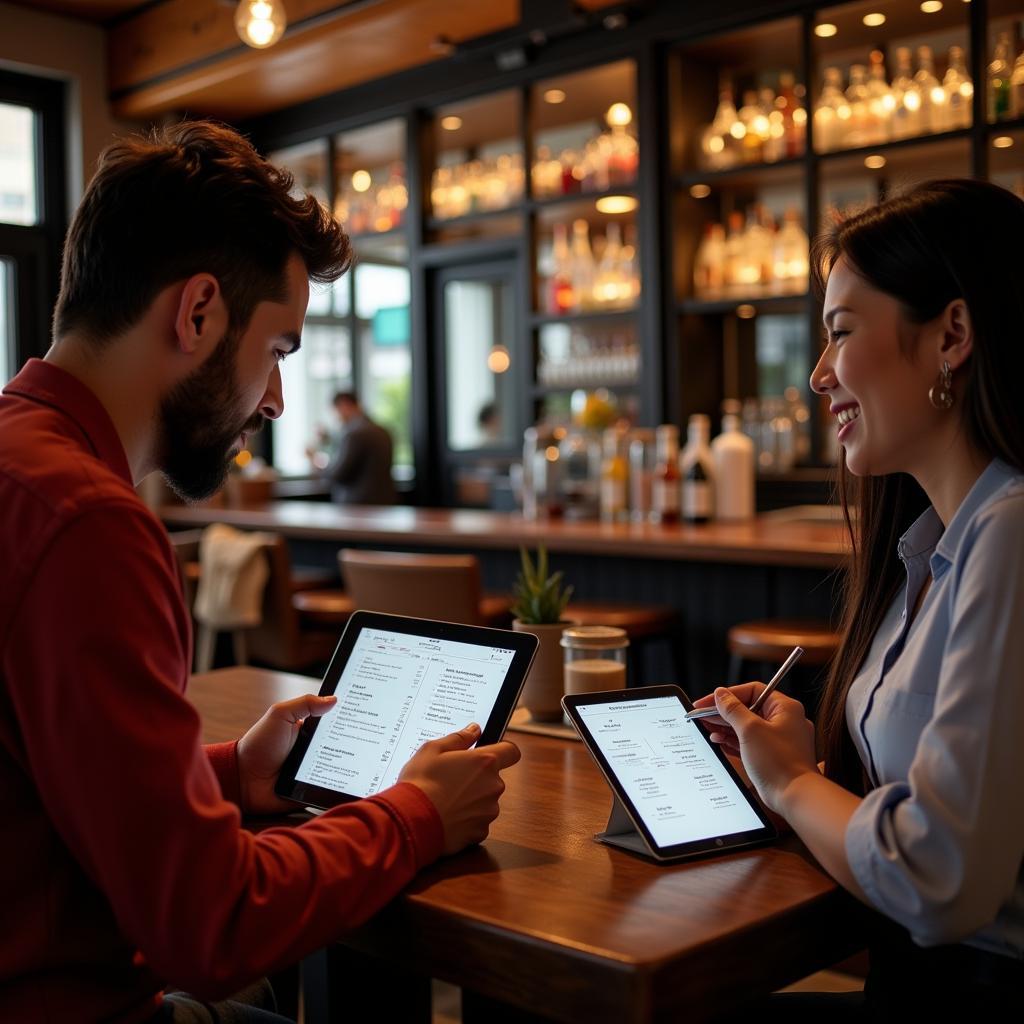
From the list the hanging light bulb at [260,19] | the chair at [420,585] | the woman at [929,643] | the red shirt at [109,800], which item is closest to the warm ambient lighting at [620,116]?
the hanging light bulb at [260,19]

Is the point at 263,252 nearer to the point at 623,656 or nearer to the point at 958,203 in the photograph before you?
the point at 958,203

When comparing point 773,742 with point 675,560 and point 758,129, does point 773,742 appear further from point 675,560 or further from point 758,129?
point 758,129

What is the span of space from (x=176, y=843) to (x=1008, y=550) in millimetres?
771

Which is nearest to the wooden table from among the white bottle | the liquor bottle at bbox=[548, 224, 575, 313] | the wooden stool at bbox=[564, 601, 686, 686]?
the wooden stool at bbox=[564, 601, 686, 686]

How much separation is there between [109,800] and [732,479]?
3.38 metres

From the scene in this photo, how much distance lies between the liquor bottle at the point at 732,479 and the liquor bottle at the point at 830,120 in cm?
168

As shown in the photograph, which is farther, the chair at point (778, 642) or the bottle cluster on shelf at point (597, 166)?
the bottle cluster on shelf at point (597, 166)

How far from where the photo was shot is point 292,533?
15.8ft

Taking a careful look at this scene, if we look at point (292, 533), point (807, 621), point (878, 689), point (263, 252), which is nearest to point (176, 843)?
point (263, 252)

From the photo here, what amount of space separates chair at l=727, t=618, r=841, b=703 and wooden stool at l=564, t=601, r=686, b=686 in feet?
0.95

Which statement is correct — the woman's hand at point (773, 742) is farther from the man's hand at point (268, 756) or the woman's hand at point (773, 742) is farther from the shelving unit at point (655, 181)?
the shelving unit at point (655, 181)

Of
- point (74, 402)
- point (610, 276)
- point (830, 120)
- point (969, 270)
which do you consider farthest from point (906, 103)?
point (74, 402)

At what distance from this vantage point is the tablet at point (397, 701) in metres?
1.33

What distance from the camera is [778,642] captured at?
3129mm
